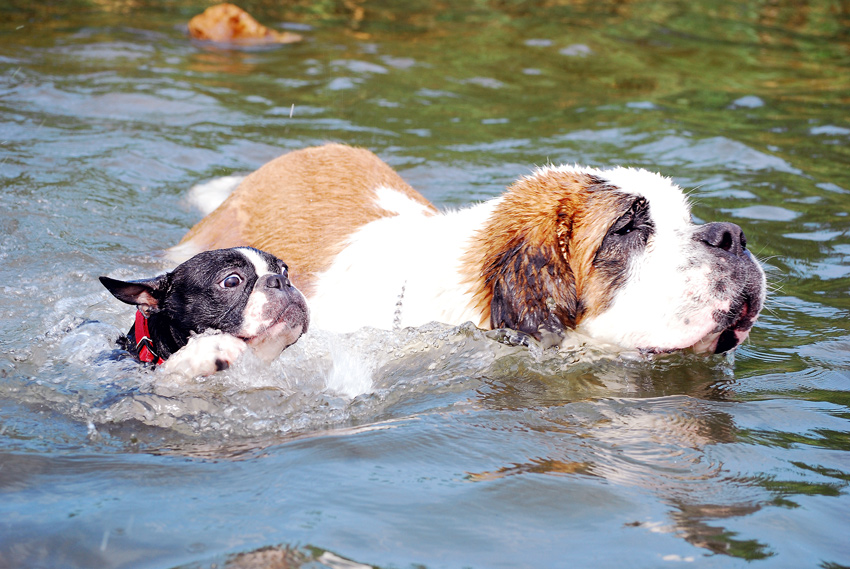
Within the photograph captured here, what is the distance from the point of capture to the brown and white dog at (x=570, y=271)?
12.0 feet

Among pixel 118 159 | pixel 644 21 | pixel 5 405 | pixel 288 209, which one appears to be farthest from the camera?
pixel 644 21

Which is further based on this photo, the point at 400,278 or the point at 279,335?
the point at 400,278

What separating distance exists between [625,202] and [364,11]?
10.6m

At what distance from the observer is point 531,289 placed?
3.76 meters

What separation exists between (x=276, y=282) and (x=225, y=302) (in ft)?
0.89

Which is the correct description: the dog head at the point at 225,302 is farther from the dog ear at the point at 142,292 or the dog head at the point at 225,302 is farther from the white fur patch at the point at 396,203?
the white fur patch at the point at 396,203

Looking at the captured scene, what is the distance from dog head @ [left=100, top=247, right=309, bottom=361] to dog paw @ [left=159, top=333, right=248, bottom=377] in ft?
0.43

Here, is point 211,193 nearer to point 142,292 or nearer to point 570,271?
point 142,292

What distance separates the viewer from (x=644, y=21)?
13.4 meters

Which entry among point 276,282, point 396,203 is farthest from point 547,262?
point 396,203

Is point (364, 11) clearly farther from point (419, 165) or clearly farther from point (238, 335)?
point (238, 335)

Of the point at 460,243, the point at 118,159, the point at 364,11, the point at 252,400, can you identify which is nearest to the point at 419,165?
the point at 118,159

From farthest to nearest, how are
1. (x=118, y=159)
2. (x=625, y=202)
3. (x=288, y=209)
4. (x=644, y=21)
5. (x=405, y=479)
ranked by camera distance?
(x=644, y=21) < (x=118, y=159) < (x=288, y=209) < (x=625, y=202) < (x=405, y=479)

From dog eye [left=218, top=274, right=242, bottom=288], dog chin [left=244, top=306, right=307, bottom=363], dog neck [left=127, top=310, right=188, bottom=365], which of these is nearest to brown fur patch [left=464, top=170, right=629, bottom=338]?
dog chin [left=244, top=306, right=307, bottom=363]
